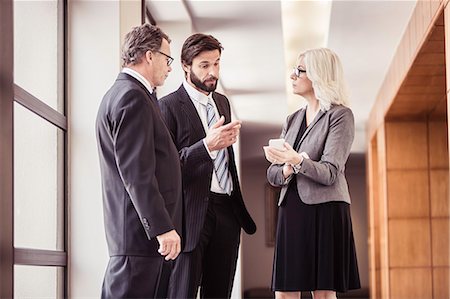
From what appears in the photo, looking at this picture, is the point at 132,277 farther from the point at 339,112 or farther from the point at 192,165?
the point at 339,112

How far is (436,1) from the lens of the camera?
5.68 metres

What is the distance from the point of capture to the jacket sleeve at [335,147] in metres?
3.78

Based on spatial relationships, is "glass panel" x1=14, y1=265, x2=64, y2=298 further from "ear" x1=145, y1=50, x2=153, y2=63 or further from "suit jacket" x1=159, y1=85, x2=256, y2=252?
"ear" x1=145, y1=50, x2=153, y2=63

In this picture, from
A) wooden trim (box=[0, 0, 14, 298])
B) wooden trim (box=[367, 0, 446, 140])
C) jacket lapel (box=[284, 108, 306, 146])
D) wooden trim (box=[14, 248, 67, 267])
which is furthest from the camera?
wooden trim (box=[367, 0, 446, 140])

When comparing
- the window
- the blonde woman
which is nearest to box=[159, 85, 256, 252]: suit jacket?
the blonde woman

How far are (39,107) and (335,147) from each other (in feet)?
3.97

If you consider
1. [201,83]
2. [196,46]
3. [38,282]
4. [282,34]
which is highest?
[282,34]

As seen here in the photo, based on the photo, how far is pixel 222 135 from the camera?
3.50 meters

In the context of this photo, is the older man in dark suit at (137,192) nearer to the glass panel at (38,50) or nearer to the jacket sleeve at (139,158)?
the jacket sleeve at (139,158)

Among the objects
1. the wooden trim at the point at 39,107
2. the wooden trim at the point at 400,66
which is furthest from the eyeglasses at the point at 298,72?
the wooden trim at the point at 400,66

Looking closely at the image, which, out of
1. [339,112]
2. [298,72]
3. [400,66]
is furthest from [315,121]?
[400,66]

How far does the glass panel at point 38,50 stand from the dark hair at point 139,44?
518 mm

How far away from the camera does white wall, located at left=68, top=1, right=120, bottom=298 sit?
14.7ft

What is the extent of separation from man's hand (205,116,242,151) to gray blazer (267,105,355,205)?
15.5 inches
